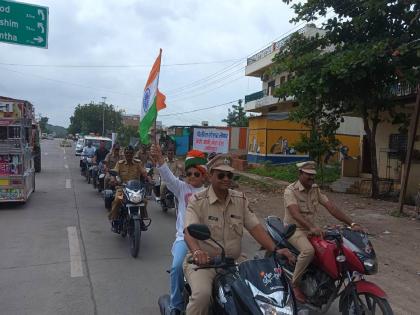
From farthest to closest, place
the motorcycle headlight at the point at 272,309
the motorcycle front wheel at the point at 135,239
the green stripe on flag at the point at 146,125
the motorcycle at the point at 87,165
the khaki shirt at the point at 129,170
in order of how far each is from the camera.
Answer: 1. the motorcycle at the point at 87,165
2. the khaki shirt at the point at 129,170
3. the motorcycle front wheel at the point at 135,239
4. the green stripe on flag at the point at 146,125
5. the motorcycle headlight at the point at 272,309

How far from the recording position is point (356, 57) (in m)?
12.2

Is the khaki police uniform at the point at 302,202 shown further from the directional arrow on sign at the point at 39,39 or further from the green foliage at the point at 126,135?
the green foliage at the point at 126,135

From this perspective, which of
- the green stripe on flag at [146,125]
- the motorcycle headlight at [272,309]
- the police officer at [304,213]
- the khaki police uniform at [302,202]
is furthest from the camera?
the green stripe on flag at [146,125]

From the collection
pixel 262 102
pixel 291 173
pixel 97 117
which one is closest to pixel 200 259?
pixel 291 173

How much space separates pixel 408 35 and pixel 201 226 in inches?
460

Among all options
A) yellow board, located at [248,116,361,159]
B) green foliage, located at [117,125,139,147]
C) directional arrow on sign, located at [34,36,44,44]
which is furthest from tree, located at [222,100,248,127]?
directional arrow on sign, located at [34,36,44,44]

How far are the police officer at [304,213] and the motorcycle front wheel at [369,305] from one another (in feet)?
1.94

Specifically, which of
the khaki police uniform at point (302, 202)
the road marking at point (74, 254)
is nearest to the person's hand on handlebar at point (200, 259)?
the khaki police uniform at point (302, 202)

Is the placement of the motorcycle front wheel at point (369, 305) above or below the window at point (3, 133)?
below

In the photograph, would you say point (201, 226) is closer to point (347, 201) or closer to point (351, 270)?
point (351, 270)

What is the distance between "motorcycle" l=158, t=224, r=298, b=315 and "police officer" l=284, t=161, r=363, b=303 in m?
1.48

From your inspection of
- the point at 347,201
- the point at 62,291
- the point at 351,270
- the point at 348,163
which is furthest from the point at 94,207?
the point at 348,163

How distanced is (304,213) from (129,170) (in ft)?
14.7

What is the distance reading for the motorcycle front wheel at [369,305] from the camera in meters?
4.09
